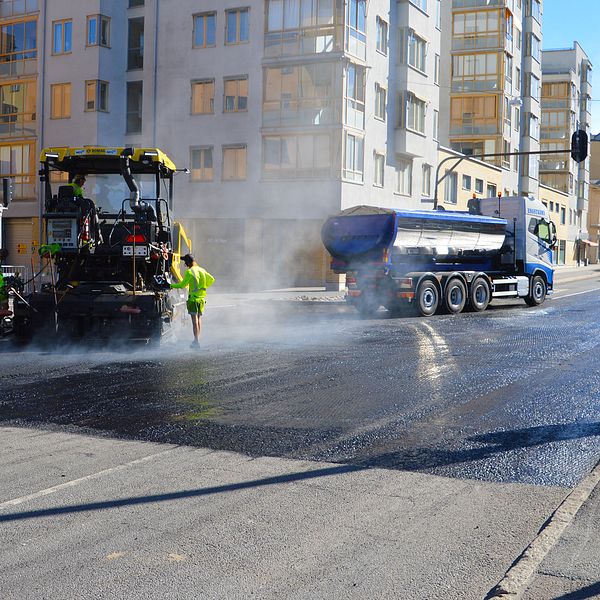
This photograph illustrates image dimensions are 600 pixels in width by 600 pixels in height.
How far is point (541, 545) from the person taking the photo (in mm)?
4422

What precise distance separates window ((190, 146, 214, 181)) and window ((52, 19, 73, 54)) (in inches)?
328

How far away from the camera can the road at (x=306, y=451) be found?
425 centimetres

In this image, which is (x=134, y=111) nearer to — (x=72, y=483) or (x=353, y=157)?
(x=353, y=157)

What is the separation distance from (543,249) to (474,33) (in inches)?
1184

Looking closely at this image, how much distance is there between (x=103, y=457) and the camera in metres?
6.30

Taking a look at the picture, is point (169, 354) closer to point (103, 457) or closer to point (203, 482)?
point (103, 457)

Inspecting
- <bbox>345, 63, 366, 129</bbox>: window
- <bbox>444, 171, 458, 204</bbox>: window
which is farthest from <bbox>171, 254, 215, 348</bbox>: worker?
<bbox>444, 171, 458, 204</bbox>: window

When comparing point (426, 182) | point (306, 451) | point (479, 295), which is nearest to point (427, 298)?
point (479, 295)

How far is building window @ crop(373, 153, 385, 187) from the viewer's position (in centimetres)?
3419

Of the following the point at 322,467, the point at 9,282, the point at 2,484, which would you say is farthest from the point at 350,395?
the point at 9,282

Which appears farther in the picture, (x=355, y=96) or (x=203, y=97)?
(x=203, y=97)

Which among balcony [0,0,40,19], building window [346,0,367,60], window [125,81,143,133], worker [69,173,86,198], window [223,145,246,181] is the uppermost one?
balcony [0,0,40,19]

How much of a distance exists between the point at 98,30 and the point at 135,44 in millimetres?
1674

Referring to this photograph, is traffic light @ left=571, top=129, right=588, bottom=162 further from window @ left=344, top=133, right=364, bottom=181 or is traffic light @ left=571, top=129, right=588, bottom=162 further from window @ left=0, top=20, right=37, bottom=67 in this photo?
window @ left=0, top=20, right=37, bottom=67
